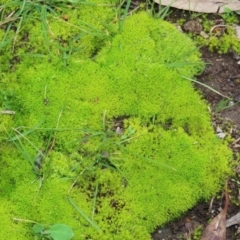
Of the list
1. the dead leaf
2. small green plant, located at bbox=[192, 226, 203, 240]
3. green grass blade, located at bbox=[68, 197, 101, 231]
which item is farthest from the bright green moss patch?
the dead leaf

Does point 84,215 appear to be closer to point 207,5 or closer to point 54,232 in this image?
point 54,232

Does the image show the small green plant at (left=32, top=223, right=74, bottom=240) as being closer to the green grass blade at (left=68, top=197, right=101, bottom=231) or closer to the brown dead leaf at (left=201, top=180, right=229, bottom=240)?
the green grass blade at (left=68, top=197, right=101, bottom=231)

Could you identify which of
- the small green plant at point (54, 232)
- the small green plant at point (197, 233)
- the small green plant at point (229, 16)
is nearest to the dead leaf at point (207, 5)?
the small green plant at point (229, 16)

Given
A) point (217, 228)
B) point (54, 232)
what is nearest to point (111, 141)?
point (54, 232)

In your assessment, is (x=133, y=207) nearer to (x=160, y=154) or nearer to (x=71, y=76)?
(x=160, y=154)

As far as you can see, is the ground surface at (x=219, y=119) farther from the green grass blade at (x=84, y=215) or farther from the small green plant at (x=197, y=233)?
the green grass blade at (x=84, y=215)

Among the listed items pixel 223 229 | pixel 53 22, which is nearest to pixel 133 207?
pixel 223 229
